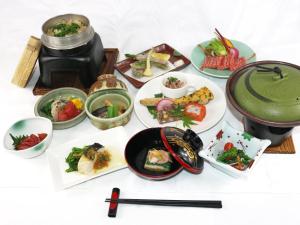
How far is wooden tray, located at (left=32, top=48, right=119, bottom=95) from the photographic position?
187cm

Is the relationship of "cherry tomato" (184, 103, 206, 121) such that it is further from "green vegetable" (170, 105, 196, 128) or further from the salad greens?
the salad greens


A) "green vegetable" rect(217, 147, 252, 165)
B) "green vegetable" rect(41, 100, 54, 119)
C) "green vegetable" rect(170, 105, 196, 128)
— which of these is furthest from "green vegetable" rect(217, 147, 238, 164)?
"green vegetable" rect(41, 100, 54, 119)

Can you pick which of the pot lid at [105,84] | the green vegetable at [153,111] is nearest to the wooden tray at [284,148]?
the green vegetable at [153,111]

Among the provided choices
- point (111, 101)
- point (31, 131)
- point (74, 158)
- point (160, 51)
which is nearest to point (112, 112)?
point (111, 101)

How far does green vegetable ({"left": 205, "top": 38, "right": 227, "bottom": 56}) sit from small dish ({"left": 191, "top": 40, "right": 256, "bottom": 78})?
0.04 metres

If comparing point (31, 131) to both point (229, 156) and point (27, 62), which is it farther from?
point (229, 156)

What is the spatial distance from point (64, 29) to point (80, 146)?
2.37 ft

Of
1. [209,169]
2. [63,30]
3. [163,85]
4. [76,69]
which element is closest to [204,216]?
[209,169]

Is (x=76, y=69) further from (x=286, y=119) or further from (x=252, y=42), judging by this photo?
(x=252, y=42)

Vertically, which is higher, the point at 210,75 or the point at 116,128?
the point at 210,75

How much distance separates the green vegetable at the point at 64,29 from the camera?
1796 mm

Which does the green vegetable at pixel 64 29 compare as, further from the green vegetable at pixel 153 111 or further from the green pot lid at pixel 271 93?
the green pot lid at pixel 271 93

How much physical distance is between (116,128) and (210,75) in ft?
2.24

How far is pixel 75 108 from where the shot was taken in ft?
5.55
